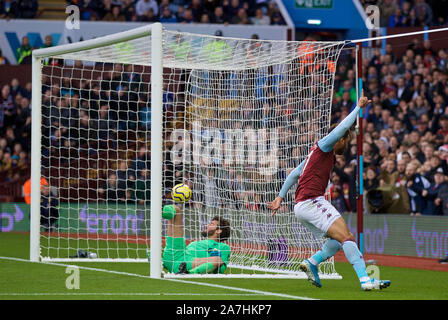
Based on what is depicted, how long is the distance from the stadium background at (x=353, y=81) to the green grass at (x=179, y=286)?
3357mm

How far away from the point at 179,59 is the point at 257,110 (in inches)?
58.3

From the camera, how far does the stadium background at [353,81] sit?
52.8 ft

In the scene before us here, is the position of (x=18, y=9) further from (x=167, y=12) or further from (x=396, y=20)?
(x=396, y=20)

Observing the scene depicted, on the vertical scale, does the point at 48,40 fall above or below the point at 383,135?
above

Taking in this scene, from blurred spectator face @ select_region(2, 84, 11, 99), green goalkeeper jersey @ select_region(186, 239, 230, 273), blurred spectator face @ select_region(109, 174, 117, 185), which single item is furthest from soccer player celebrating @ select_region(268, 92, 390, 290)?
blurred spectator face @ select_region(2, 84, 11, 99)

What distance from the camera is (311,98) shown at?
12.8m

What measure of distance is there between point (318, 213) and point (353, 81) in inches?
461

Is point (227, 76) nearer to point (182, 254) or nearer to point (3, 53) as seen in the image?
point (182, 254)

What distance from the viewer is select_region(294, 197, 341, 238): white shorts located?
9.73m

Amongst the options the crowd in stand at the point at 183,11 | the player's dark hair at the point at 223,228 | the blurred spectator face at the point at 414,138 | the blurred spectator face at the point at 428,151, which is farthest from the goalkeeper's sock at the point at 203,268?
the crowd in stand at the point at 183,11

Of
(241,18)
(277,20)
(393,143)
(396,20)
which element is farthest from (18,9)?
(393,143)

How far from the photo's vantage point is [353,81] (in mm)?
21000

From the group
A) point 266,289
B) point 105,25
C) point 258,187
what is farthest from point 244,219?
point 105,25

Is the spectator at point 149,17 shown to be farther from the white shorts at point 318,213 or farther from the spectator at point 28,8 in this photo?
the white shorts at point 318,213
